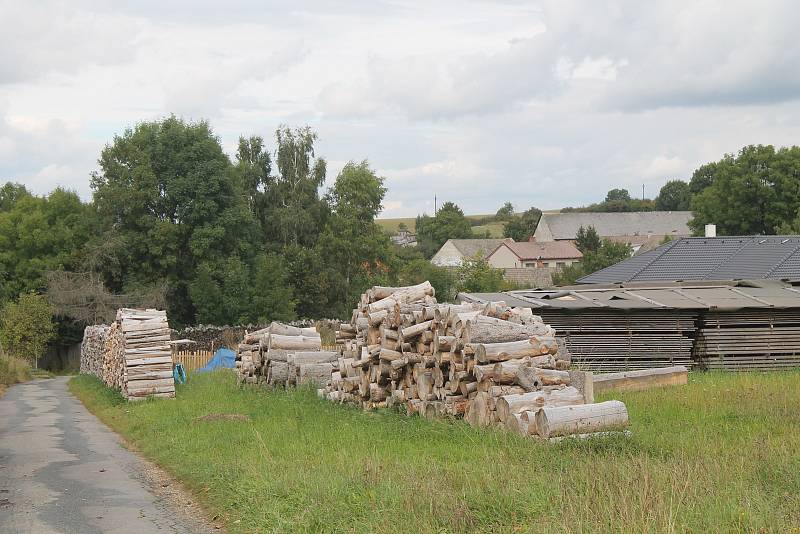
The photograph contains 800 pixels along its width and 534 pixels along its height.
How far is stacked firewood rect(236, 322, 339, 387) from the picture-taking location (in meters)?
19.5

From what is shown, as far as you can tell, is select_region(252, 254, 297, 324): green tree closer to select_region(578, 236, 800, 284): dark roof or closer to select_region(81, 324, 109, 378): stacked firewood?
select_region(81, 324, 109, 378): stacked firewood

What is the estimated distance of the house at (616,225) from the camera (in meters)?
113

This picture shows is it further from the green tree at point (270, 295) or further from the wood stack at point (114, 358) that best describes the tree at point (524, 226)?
the wood stack at point (114, 358)

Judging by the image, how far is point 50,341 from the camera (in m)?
57.4

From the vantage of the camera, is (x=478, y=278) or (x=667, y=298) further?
(x=478, y=278)

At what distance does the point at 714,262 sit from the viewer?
31344 millimetres

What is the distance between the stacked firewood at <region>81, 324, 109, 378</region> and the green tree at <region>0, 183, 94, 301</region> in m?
16.3

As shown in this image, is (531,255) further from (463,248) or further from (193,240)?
(193,240)

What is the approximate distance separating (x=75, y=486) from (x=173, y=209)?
4546cm

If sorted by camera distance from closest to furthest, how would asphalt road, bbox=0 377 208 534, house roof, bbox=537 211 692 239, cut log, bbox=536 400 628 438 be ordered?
asphalt road, bbox=0 377 208 534, cut log, bbox=536 400 628 438, house roof, bbox=537 211 692 239

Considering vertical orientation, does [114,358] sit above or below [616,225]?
below

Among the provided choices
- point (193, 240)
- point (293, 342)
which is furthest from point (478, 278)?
point (293, 342)

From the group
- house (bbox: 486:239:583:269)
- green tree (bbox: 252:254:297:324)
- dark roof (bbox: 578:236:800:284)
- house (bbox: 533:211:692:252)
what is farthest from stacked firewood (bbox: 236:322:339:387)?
house (bbox: 533:211:692:252)

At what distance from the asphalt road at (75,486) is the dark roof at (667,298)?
1119 cm
